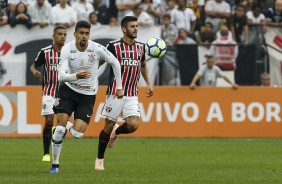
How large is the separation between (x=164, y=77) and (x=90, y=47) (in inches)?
390

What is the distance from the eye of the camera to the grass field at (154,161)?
12.4 meters

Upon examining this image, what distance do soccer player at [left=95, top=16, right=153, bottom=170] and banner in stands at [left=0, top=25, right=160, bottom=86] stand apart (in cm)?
823

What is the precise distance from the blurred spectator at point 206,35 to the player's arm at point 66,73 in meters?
11.7

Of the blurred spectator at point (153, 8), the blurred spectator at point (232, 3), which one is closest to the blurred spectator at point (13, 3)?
the blurred spectator at point (153, 8)

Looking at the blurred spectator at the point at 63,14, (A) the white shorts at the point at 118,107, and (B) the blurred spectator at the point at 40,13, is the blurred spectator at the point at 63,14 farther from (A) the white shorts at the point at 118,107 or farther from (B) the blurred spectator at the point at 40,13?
(A) the white shorts at the point at 118,107

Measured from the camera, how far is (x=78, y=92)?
1355cm

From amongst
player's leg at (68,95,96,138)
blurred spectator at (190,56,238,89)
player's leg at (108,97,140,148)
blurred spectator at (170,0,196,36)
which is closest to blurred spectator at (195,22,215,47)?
blurred spectator at (170,0,196,36)

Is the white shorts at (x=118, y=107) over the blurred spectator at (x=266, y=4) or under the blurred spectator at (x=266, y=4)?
under

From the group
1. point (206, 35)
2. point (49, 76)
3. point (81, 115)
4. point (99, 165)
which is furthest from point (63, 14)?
point (81, 115)

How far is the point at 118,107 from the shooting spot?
14367mm

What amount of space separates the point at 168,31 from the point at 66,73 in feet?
38.4

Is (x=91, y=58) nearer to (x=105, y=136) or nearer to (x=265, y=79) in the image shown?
→ (x=105, y=136)

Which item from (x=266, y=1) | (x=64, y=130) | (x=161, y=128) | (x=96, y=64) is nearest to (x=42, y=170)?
(x=64, y=130)

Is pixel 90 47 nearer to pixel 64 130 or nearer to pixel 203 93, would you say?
Answer: pixel 64 130
